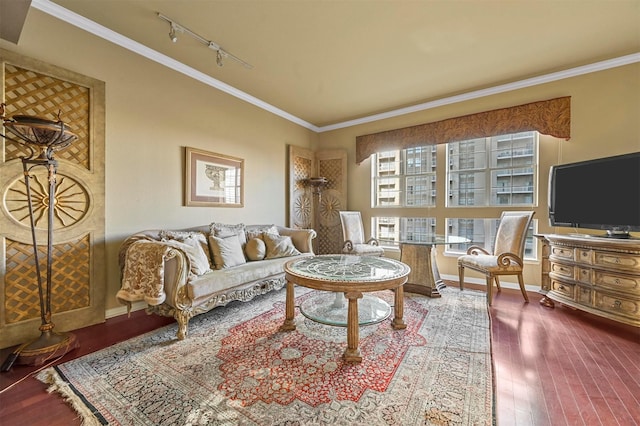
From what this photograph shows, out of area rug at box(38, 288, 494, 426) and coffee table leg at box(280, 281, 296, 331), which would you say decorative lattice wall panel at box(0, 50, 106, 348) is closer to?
area rug at box(38, 288, 494, 426)

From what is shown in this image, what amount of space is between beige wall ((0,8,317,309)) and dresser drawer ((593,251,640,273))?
4.19 meters

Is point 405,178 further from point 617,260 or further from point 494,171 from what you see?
point 617,260

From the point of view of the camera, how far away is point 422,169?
14.4ft

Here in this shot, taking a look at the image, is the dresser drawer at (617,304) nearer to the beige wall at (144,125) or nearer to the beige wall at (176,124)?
the beige wall at (176,124)

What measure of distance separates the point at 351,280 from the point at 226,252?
162 centimetres

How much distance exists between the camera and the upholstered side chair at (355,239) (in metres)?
4.06

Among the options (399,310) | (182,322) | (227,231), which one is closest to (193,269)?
(182,322)

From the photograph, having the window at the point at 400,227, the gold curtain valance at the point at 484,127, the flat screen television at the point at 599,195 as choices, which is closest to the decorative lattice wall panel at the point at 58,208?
the window at the point at 400,227

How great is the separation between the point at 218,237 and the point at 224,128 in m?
1.63

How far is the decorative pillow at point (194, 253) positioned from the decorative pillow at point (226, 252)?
226mm

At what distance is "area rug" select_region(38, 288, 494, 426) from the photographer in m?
1.35

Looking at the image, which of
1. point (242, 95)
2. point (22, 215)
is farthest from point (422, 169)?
point (22, 215)

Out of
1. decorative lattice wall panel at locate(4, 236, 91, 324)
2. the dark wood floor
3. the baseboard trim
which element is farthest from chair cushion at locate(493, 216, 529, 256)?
decorative lattice wall panel at locate(4, 236, 91, 324)

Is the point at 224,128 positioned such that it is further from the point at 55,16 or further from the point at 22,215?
the point at 22,215
